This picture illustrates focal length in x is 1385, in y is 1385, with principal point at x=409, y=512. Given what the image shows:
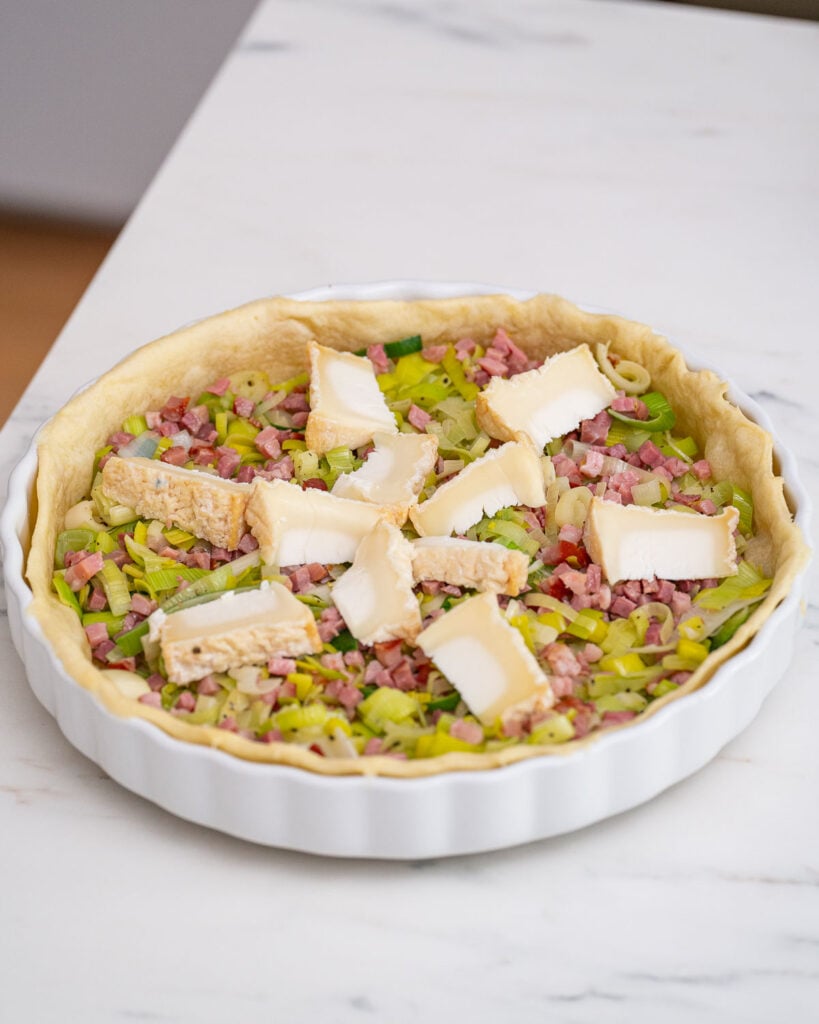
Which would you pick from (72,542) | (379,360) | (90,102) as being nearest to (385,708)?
(72,542)

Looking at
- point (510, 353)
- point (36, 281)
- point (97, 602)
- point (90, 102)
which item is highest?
point (510, 353)

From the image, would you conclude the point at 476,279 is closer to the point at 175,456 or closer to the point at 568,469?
the point at 568,469

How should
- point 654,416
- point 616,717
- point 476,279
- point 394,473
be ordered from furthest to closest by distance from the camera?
point 476,279, point 654,416, point 394,473, point 616,717

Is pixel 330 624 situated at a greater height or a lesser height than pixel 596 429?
lesser

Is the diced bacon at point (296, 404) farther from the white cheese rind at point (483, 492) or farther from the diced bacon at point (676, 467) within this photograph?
the diced bacon at point (676, 467)

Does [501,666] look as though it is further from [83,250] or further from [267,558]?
[83,250]

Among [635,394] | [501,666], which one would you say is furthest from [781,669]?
[635,394]

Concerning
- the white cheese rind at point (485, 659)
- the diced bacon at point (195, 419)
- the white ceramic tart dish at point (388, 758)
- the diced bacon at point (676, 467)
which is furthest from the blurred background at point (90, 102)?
the white cheese rind at point (485, 659)

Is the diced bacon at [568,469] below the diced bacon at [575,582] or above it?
above
